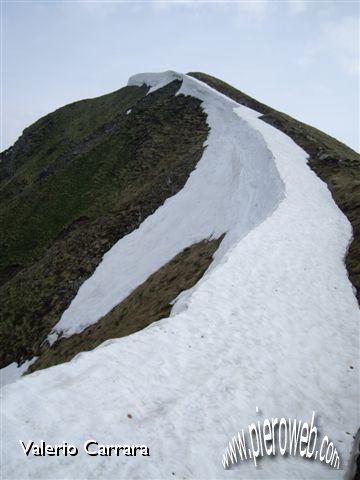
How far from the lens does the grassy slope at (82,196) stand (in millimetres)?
29438

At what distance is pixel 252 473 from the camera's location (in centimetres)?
783

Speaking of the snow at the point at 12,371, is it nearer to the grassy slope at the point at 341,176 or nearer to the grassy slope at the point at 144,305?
the grassy slope at the point at 144,305

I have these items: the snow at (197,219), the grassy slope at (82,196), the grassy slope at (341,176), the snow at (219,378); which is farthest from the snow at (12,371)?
the grassy slope at (341,176)

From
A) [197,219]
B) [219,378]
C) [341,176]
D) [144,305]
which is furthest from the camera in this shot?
[197,219]

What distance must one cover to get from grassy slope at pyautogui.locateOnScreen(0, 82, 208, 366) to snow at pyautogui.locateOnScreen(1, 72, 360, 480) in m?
16.6

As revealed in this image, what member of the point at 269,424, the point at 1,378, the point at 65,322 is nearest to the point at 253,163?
the point at 65,322

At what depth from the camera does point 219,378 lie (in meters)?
9.55

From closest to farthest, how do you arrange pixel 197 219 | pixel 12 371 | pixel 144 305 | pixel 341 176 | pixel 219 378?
pixel 219 378 < pixel 144 305 < pixel 12 371 < pixel 341 176 < pixel 197 219

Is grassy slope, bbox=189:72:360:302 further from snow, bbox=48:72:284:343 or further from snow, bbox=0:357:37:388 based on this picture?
snow, bbox=0:357:37:388

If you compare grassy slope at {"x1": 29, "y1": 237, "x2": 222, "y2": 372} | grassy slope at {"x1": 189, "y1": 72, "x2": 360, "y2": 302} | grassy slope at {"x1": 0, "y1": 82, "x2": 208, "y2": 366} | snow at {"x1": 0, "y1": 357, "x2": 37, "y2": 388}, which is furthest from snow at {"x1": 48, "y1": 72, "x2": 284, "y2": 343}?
grassy slope at {"x1": 189, "y1": 72, "x2": 360, "y2": 302}

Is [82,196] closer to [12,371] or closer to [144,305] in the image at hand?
[12,371]

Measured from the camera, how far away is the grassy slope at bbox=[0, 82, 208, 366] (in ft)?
96.6

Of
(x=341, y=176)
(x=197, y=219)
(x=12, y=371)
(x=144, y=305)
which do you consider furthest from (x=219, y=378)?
(x=341, y=176)

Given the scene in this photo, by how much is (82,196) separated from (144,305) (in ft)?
90.0
